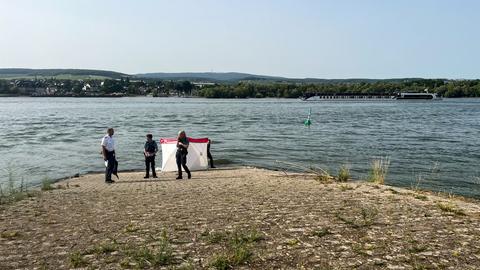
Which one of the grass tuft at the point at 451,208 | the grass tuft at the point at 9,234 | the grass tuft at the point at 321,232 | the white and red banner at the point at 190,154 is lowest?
the white and red banner at the point at 190,154

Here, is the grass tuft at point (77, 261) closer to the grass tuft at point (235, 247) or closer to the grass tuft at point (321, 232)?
the grass tuft at point (235, 247)

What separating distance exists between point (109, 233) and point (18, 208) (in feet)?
14.3

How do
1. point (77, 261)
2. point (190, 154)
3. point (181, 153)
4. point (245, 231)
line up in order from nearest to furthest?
point (77, 261)
point (245, 231)
point (181, 153)
point (190, 154)

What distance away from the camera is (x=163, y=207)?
11.5m

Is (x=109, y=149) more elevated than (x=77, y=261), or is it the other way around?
(x=77, y=261)

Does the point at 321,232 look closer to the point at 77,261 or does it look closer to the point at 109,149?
the point at 77,261

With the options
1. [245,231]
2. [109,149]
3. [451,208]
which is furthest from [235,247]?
[109,149]

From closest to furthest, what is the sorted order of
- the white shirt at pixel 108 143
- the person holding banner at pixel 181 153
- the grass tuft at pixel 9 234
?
the grass tuft at pixel 9 234 < the white shirt at pixel 108 143 < the person holding banner at pixel 181 153

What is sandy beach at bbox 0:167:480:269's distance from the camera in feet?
23.1

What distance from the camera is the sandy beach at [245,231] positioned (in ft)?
23.1

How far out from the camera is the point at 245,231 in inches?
337

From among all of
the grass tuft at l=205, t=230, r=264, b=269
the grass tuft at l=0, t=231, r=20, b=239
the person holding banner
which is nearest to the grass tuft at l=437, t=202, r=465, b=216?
the grass tuft at l=205, t=230, r=264, b=269

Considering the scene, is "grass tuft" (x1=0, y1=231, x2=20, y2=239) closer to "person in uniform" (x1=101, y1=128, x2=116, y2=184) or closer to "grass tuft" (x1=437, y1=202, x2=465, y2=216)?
"grass tuft" (x1=437, y1=202, x2=465, y2=216)

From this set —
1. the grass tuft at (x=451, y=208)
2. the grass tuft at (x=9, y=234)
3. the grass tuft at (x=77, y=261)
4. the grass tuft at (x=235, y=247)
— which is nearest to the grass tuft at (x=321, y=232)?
the grass tuft at (x=235, y=247)
